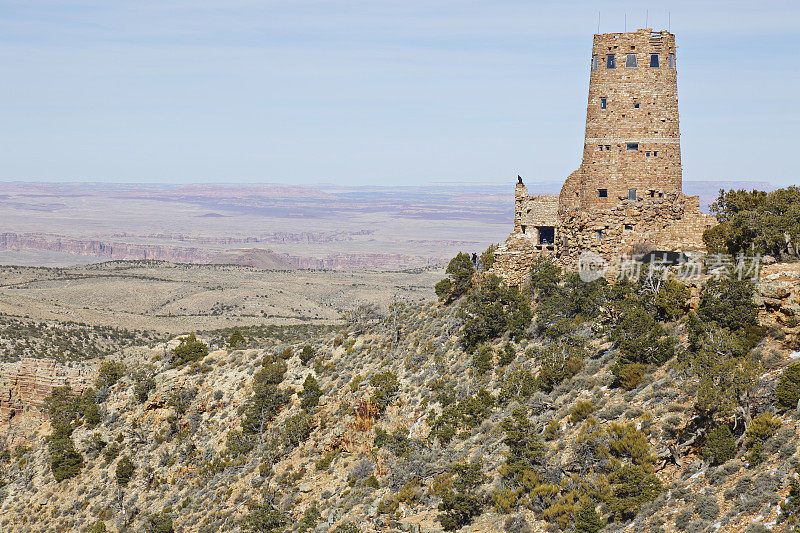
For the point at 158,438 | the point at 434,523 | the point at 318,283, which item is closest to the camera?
the point at 434,523

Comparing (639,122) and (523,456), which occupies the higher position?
(639,122)

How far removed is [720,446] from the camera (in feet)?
63.9

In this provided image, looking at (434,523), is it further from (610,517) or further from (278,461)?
(278,461)

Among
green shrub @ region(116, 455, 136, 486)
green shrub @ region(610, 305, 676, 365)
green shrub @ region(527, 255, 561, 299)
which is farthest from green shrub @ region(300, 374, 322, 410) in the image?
green shrub @ region(610, 305, 676, 365)

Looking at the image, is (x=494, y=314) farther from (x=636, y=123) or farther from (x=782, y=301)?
(x=782, y=301)

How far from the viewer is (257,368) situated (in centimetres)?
4762

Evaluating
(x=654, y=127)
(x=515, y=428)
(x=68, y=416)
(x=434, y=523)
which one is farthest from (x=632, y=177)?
(x=68, y=416)

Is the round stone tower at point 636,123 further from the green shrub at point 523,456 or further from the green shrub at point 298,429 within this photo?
the green shrub at point 298,429

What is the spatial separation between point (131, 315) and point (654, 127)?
75.7 m

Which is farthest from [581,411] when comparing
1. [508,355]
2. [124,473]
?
[124,473]

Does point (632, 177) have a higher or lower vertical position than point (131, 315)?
higher

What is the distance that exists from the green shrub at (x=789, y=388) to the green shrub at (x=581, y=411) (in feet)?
20.9

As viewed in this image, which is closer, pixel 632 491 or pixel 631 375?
pixel 632 491

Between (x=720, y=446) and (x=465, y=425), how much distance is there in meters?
12.4
